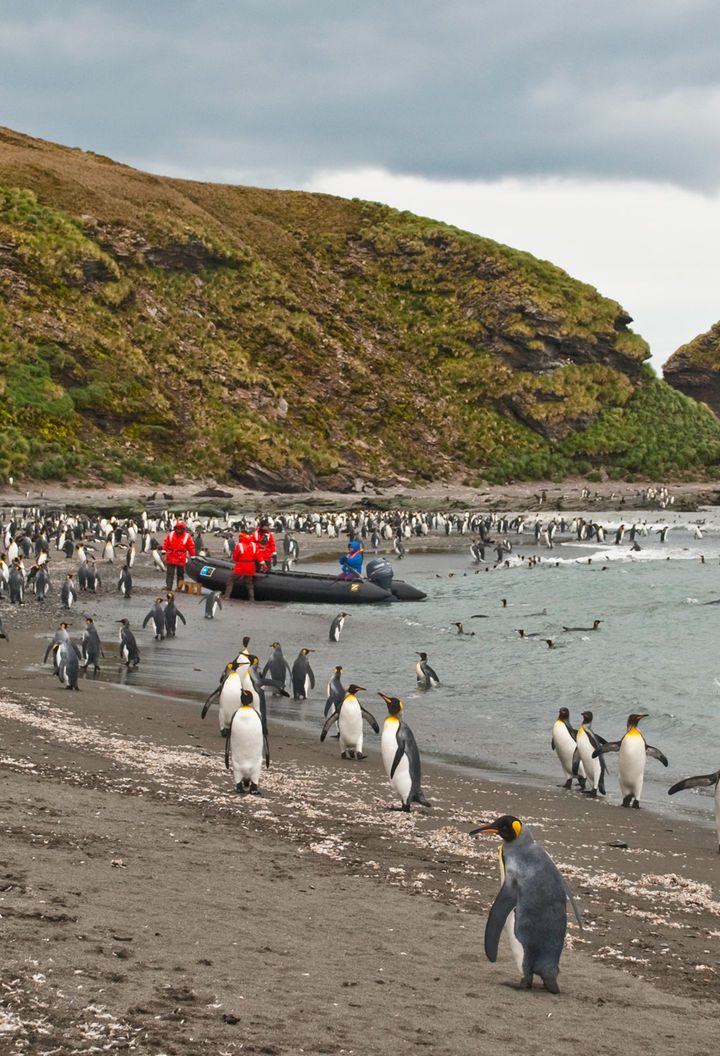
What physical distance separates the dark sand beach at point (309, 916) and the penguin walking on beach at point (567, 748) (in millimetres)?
522

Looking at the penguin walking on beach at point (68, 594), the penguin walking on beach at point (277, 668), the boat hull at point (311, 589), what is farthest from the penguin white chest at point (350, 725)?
the boat hull at point (311, 589)

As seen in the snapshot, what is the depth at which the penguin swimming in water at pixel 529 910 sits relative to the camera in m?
4.12

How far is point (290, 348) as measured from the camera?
65188 mm

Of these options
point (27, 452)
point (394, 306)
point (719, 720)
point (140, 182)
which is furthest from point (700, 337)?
point (719, 720)

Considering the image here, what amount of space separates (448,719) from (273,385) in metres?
51.7

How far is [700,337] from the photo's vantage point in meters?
114

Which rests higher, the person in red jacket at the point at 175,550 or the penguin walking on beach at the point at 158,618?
the person in red jacket at the point at 175,550

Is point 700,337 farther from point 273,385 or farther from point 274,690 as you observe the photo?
point 274,690

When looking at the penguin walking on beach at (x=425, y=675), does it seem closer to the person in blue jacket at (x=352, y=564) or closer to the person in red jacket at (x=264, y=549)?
the person in blue jacket at (x=352, y=564)

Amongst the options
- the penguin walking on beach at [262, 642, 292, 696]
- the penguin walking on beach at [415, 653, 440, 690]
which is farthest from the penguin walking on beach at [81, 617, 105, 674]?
the penguin walking on beach at [415, 653, 440, 690]

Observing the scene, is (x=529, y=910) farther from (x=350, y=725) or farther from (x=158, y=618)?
(x=158, y=618)

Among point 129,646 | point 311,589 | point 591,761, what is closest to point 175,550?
point 311,589

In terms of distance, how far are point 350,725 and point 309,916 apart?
4385 millimetres

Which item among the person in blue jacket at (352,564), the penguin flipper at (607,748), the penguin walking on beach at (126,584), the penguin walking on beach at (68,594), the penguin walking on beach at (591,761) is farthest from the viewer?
the person in blue jacket at (352,564)
